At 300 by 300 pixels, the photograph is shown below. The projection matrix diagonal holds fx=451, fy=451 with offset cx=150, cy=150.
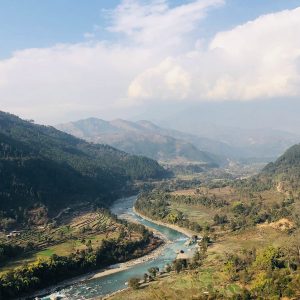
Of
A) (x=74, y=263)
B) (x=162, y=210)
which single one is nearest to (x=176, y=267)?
(x=74, y=263)

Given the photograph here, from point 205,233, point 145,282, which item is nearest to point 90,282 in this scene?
point 145,282

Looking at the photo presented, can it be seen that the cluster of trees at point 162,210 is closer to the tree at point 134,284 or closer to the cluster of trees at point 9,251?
the cluster of trees at point 9,251

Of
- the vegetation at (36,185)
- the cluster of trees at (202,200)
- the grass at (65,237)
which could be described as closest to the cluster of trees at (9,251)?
the grass at (65,237)

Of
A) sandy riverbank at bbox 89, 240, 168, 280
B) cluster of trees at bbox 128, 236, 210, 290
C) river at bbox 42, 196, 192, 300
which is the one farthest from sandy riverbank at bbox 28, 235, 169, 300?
cluster of trees at bbox 128, 236, 210, 290

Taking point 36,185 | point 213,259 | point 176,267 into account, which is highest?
point 36,185

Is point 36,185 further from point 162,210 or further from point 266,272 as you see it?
point 266,272

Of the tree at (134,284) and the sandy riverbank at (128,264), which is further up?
the tree at (134,284)

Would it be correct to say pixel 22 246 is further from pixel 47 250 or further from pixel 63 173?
pixel 63 173

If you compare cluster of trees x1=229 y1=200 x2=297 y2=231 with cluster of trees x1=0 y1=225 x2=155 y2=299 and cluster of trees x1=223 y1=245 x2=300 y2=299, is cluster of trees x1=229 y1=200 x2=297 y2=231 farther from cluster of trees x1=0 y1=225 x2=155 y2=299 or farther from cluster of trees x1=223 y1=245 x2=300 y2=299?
cluster of trees x1=0 y1=225 x2=155 y2=299
